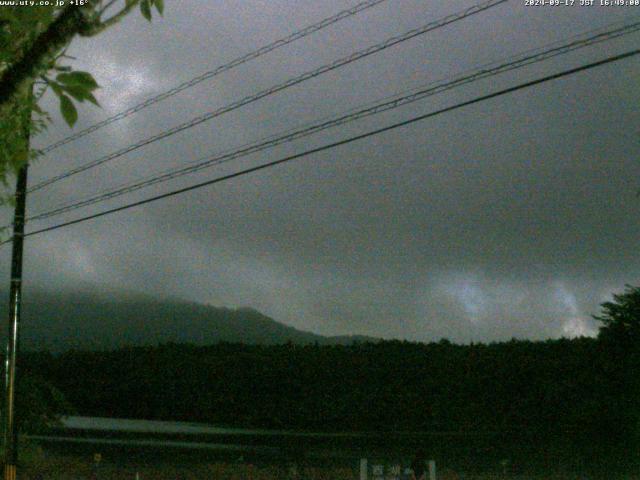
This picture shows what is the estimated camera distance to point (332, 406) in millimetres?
79688

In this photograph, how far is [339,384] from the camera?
261ft

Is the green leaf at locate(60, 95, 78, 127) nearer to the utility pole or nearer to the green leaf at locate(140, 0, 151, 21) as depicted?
the green leaf at locate(140, 0, 151, 21)

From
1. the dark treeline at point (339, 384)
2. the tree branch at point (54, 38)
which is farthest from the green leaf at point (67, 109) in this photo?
the dark treeline at point (339, 384)

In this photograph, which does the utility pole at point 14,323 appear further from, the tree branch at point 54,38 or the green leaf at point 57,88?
the green leaf at point 57,88

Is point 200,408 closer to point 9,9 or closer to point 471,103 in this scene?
point 471,103

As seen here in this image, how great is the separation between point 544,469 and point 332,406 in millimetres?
49564

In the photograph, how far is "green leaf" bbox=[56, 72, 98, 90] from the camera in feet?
12.8

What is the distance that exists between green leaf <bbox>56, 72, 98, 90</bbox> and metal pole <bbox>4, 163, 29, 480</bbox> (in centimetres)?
1591

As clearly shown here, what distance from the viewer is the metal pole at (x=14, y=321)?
62.6ft

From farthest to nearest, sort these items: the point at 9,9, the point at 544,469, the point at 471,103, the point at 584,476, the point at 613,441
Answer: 1. the point at 613,441
2. the point at 544,469
3. the point at 584,476
4. the point at 471,103
5. the point at 9,9

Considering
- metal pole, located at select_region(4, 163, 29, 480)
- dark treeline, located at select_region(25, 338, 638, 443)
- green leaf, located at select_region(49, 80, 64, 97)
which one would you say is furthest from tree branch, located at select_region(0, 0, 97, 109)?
dark treeline, located at select_region(25, 338, 638, 443)

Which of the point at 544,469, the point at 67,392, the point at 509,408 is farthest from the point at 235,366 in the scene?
the point at 544,469

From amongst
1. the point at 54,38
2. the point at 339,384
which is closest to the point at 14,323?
the point at 54,38

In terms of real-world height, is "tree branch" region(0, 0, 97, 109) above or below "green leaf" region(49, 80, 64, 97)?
above
